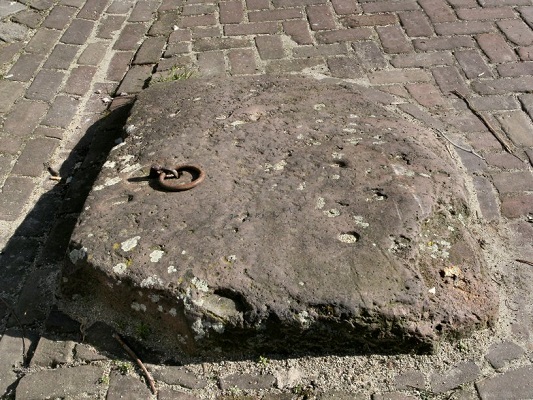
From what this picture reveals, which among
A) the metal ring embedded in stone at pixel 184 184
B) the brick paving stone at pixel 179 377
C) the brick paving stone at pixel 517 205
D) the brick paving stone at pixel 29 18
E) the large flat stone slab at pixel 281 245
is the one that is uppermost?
the metal ring embedded in stone at pixel 184 184

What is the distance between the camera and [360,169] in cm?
260

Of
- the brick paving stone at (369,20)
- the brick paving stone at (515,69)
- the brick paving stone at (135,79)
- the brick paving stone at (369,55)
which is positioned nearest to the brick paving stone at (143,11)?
the brick paving stone at (135,79)

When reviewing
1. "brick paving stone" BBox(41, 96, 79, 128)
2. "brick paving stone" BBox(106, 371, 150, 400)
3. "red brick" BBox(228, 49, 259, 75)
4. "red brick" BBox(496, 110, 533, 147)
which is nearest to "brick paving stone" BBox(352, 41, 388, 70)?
"red brick" BBox(228, 49, 259, 75)

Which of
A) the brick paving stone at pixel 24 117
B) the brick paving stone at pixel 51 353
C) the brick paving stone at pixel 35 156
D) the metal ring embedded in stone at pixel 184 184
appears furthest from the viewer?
the brick paving stone at pixel 24 117

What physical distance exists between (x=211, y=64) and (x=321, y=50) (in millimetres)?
695

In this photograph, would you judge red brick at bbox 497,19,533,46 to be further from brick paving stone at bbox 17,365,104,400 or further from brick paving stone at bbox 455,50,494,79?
brick paving stone at bbox 17,365,104,400

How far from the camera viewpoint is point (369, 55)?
3887 mm

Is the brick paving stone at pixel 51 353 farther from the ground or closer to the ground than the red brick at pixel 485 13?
closer to the ground

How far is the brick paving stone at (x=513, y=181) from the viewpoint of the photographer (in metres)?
2.96

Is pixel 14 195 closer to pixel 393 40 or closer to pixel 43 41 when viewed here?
pixel 43 41

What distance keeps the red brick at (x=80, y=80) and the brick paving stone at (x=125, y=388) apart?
2.05 m

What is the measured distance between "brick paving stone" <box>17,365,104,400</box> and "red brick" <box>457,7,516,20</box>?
10.9 feet

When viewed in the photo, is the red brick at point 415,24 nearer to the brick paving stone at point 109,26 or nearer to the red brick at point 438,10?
the red brick at point 438,10

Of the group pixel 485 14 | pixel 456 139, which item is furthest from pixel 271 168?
pixel 485 14
